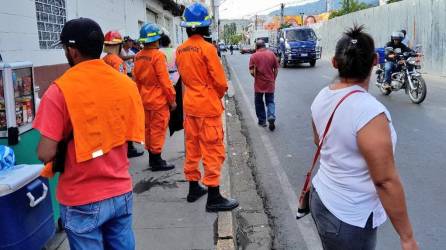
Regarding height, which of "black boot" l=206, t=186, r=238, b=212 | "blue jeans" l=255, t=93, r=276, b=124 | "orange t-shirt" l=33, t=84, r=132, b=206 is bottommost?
"black boot" l=206, t=186, r=238, b=212

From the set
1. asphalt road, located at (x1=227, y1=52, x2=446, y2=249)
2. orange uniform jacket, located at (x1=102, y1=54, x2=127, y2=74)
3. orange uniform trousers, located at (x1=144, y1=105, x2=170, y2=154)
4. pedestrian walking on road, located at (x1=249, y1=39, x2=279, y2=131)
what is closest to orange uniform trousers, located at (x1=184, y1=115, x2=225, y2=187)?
asphalt road, located at (x1=227, y1=52, x2=446, y2=249)

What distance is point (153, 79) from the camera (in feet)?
19.3

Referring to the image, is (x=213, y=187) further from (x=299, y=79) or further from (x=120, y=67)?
(x=299, y=79)

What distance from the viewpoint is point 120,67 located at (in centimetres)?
644

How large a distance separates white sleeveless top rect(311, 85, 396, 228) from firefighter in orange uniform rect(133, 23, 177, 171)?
3.75 meters

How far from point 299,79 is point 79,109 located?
633 inches

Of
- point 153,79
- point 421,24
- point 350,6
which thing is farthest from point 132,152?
point 350,6

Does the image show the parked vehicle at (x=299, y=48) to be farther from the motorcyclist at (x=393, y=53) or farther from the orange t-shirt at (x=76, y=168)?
the orange t-shirt at (x=76, y=168)

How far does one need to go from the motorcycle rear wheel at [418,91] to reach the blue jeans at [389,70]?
0.96 meters

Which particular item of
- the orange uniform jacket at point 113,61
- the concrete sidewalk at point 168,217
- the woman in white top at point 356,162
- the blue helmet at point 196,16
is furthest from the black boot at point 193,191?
the woman in white top at point 356,162

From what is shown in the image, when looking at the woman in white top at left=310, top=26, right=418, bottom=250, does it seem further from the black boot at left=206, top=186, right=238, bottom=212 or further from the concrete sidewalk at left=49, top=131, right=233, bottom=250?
the black boot at left=206, top=186, right=238, bottom=212

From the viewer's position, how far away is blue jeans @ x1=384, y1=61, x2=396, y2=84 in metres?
11.5

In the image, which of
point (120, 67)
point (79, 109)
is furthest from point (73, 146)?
point (120, 67)

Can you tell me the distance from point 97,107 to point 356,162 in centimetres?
129
